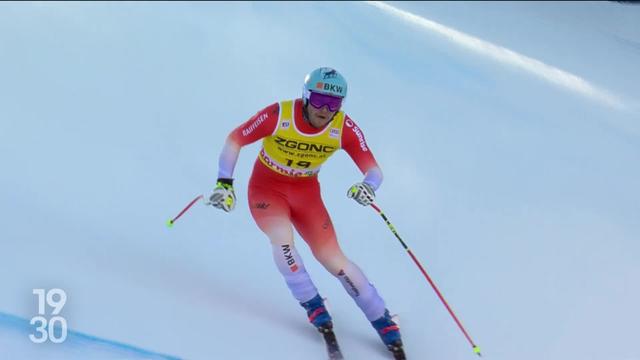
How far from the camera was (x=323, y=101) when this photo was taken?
2.79 meters

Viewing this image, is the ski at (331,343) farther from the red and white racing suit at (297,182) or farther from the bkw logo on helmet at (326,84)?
the bkw logo on helmet at (326,84)

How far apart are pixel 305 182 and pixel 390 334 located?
0.69 metres

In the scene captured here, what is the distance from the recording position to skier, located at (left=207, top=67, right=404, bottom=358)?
2.89m

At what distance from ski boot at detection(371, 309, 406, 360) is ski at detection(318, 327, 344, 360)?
0.17 m

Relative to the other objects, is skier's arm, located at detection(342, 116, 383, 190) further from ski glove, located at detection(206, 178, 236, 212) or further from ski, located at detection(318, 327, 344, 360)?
ski, located at detection(318, 327, 344, 360)

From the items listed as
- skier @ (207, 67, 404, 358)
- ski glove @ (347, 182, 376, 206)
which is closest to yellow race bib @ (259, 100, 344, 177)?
skier @ (207, 67, 404, 358)

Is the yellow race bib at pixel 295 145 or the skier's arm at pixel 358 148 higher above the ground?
the yellow race bib at pixel 295 145

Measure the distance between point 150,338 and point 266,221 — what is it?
627 mm

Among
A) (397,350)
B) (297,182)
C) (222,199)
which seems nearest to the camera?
(222,199)

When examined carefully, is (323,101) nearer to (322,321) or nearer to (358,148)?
(358,148)

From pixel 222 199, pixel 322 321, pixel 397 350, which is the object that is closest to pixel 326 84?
pixel 222 199

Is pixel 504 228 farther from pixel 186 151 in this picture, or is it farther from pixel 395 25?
pixel 395 25

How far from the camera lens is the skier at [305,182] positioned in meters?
2.89

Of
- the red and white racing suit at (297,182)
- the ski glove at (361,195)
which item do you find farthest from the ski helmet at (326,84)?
the ski glove at (361,195)
